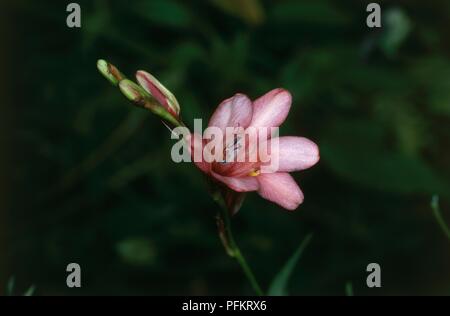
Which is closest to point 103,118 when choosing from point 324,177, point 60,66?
point 60,66

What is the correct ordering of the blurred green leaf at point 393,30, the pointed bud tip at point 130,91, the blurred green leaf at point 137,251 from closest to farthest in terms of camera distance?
the pointed bud tip at point 130,91
the blurred green leaf at point 137,251
the blurred green leaf at point 393,30

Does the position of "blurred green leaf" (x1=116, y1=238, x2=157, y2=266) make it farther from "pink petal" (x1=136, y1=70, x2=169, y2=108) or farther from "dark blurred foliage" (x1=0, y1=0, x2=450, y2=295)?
"pink petal" (x1=136, y1=70, x2=169, y2=108)

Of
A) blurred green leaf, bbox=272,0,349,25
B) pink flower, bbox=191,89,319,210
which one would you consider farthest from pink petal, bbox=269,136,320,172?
blurred green leaf, bbox=272,0,349,25

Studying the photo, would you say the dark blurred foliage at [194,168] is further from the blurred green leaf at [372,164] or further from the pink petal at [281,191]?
the pink petal at [281,191]

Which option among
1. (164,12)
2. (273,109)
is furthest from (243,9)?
(273,109)

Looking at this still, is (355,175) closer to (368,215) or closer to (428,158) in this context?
(368,215)

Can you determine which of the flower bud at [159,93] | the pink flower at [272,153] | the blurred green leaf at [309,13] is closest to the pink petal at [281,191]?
the pink flower at [272,153]
